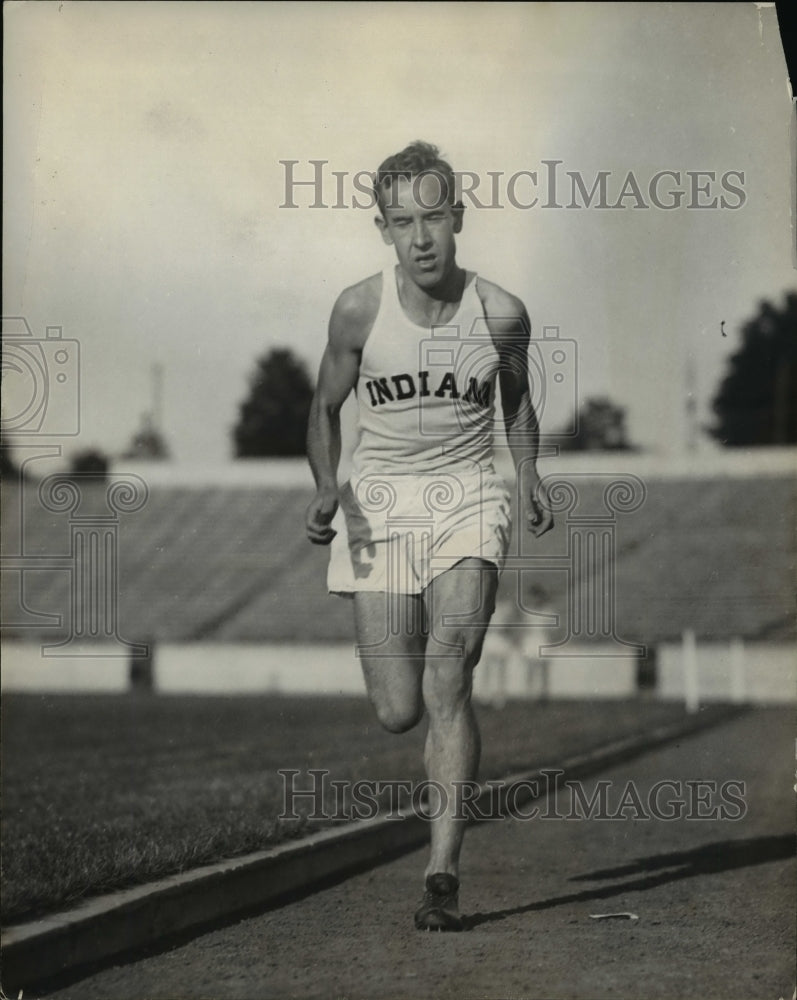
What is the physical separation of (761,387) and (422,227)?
41616mm

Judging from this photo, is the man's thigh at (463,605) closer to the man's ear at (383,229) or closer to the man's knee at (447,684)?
the man's knee at (447,684)

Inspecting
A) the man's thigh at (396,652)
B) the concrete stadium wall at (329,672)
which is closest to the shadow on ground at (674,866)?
→ the man's thigh at (396,652)

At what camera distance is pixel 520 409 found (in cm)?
500

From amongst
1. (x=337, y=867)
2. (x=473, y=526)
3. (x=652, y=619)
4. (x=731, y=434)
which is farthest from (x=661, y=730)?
(x=731, y=434)

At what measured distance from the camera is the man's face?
4.71 metres

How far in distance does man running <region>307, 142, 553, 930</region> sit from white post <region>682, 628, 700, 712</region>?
16889 mm

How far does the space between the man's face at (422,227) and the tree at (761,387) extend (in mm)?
36523

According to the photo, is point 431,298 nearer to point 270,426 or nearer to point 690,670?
point 690,670

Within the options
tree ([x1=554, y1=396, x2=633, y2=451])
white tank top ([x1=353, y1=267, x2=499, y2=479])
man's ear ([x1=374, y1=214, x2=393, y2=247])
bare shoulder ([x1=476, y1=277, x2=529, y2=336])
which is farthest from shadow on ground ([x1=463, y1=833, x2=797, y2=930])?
tree ([x1=554, y1=396, x2=633, y2=451])

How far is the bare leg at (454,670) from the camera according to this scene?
4.63 meters

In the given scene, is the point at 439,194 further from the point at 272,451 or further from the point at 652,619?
the point at 272,451

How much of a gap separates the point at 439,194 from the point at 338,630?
24.1 metres

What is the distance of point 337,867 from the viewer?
5789 mm

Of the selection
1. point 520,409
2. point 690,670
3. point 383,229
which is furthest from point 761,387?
point 383,229
